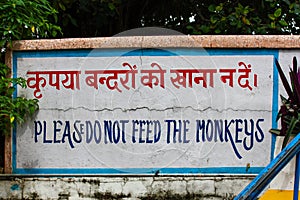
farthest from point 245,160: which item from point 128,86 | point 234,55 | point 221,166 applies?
point 128,86

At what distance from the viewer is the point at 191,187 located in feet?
13.9

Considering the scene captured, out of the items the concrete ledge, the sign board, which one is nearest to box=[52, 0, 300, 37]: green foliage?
the concrete ledge

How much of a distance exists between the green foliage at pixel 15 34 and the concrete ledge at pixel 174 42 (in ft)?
0.42

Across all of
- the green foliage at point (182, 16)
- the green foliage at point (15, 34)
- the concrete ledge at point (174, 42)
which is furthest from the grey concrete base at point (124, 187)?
the green foliage at point (182, 16)

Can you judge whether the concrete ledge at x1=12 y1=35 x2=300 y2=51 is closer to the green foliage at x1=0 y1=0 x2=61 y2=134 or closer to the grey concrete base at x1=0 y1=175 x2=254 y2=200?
the green foliage at x1=0 y1=0 x2=61 y2=134

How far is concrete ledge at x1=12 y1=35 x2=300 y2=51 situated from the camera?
14.1 feet

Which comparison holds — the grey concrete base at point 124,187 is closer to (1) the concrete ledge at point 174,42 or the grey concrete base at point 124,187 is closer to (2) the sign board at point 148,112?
(2) the sign board at point 148,112

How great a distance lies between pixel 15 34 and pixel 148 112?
1.25 m

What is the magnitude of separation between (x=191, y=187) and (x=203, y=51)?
1094 millimetres

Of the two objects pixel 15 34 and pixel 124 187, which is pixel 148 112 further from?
pixel 15 34

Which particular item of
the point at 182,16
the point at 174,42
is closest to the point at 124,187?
the point at 174,42

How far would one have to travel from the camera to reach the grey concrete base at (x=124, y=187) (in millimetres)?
4238

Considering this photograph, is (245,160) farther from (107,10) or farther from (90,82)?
(107,10)

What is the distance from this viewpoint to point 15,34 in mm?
4324
